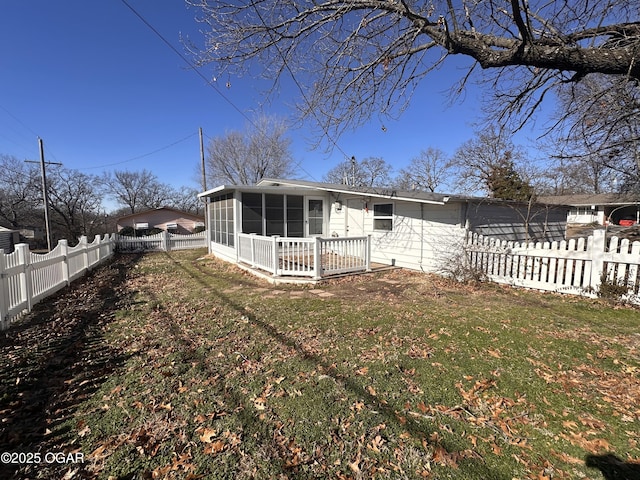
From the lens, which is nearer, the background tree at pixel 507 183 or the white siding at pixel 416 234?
the white siding at pixel 416 234

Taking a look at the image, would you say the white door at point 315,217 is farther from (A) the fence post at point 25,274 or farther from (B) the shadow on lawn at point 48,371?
(A) the fence post at point 25,274

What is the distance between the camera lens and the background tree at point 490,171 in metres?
17.8

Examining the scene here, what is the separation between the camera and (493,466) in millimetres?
1941

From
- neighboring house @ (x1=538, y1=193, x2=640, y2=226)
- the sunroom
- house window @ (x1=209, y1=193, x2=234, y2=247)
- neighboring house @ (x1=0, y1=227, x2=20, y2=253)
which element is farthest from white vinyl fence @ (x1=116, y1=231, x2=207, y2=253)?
neighboring house @ (x1=538, y1=193, x2=640, y2=226)

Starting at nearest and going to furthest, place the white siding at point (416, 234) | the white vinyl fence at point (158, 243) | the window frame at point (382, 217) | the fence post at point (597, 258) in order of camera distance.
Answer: the fence post at point (597, 258)
the white siding at point (416, 234)
the window frame at point (382, 217)
the white vinyl fence at point (158, 243)

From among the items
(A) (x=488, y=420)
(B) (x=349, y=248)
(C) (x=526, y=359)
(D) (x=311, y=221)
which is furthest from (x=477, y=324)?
(D) (x=311, y=221)

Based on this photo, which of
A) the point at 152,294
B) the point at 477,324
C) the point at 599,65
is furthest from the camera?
the point at 152,294

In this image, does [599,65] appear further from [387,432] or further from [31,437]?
[31,437]

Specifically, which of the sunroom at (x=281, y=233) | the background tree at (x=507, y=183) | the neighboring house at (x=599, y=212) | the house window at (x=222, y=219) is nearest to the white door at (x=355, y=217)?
the sunroom at (x=281, y=233)

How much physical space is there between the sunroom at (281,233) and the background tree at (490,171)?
1080 centimetres

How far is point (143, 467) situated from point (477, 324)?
445cm

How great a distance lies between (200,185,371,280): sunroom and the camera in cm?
790

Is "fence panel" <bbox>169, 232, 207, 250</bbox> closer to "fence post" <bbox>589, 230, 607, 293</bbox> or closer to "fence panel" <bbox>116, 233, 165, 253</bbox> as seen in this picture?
"fence panel" <bbox>116, 233, 165, 253</bbox>

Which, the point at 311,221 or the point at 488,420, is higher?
the point at 311,221
